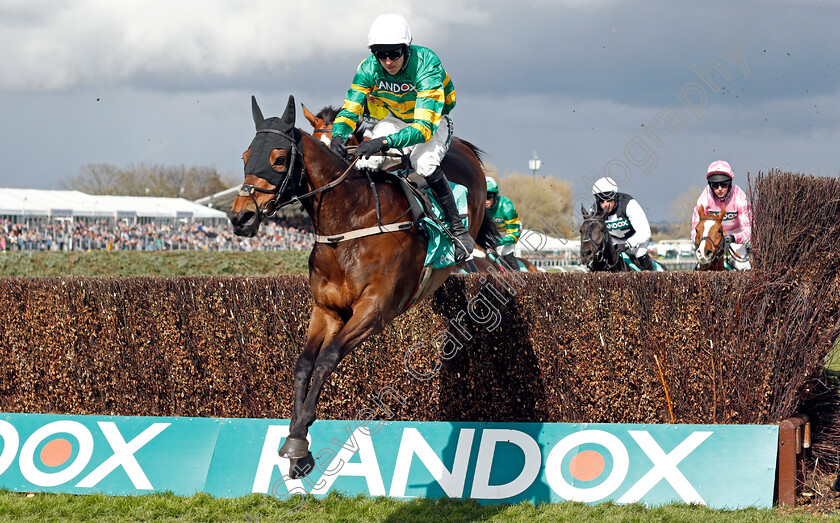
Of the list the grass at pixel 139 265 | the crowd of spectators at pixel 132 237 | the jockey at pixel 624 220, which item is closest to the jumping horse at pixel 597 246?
the jockey at pixel 624 220

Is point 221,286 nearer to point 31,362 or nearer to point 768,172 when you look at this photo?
point 31,362

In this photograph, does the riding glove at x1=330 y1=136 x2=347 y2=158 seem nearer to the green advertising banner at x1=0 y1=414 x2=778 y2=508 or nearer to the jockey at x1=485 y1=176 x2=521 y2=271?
the green advertising banner at x1=0 y1=414 x2=778 y2=508

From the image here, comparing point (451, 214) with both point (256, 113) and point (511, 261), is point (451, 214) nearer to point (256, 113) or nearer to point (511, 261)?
point (256, 113)

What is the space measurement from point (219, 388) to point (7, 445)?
56.4 inches

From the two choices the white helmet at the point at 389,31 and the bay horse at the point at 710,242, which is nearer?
the white helmet at the point at 389,31

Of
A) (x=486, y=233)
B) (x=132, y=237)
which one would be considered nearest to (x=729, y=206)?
(x=486, y=233)

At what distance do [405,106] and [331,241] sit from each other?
1.21 metres

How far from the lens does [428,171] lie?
498 cm

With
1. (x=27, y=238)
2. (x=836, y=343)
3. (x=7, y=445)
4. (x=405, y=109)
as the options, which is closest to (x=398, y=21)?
(x=405, y=109)

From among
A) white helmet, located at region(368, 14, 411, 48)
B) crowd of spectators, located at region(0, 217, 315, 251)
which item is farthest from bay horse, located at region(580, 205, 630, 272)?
crowd of spectators, located at region(0, 217, 315, 251)

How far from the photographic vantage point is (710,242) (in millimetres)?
7918

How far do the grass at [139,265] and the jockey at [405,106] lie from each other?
9.82 m

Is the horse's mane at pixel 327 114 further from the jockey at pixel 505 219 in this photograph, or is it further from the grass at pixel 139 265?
the grass at pixel 139 265

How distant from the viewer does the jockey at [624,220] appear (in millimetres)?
8242
